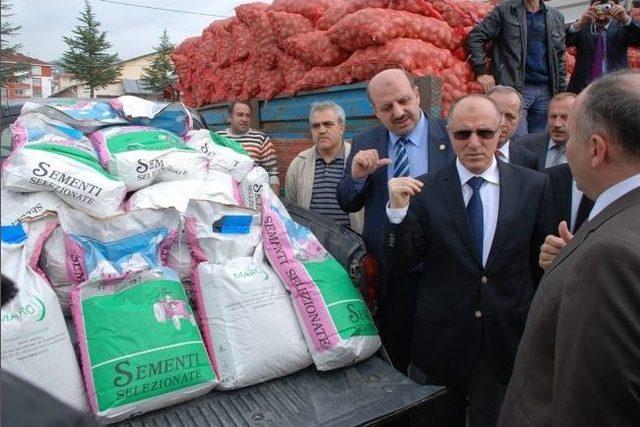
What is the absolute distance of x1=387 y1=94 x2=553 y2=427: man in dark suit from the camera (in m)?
1.97

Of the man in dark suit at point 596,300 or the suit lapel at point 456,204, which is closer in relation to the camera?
the man in dark suit at point 596,300

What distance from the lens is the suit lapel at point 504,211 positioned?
6.45 ft

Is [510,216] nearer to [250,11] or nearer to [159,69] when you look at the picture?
[250,11]

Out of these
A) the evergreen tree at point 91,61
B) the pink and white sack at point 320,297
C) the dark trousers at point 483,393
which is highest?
the evergreen tree at point 91,61

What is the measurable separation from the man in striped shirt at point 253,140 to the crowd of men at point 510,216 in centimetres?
1

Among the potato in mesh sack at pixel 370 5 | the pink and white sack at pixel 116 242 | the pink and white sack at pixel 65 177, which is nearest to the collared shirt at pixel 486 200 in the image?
the pink and white sack at pixel 116 242

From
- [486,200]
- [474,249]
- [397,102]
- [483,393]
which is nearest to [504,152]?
[397,102]

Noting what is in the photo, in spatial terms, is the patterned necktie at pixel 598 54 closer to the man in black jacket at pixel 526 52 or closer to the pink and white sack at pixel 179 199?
the man in black jacket at pixel 526 52

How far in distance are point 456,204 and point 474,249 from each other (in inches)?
7.8

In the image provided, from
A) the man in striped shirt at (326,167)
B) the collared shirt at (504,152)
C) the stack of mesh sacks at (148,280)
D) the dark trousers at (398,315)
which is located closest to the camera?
the stack of mesh sacks at (148,280)

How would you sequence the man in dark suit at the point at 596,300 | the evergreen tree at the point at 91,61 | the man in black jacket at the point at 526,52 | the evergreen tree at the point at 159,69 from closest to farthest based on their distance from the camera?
the man in dark suit at the point at 596,300 → the man in black jacket at the point at 526,52 → the evergreen tree at the point at 91,61 → the evergreen tree at the point at 159,69

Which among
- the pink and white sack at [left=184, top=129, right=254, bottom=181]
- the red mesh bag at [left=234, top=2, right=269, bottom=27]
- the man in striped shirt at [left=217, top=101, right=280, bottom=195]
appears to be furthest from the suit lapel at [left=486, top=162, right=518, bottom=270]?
the red mesh bag at [left=234, top=2, right=269, bottom=27]

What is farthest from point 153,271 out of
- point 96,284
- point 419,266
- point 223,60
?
point 223,60

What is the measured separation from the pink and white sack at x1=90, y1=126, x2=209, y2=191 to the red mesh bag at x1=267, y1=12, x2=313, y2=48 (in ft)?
6.03
